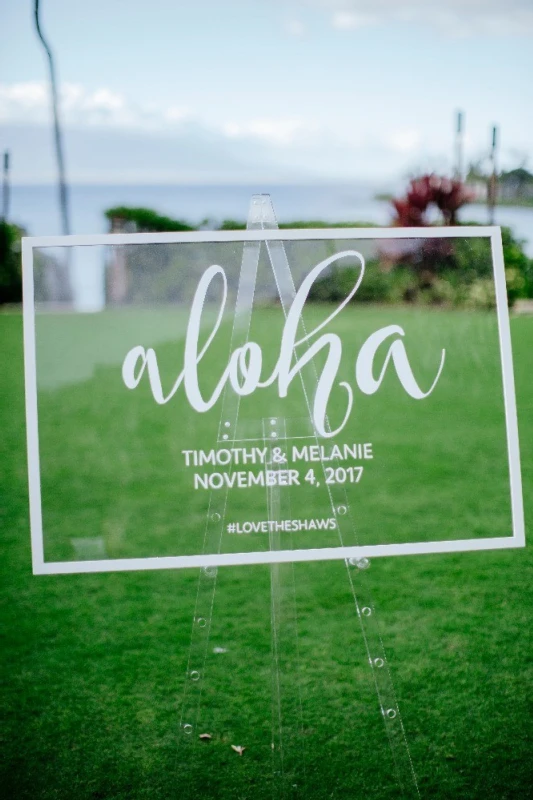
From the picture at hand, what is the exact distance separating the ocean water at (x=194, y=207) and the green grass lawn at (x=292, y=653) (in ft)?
A: 15.6

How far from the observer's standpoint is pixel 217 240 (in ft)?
6.01

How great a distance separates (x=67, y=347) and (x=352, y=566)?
0.87 metres

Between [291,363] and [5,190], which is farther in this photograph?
[5,190]

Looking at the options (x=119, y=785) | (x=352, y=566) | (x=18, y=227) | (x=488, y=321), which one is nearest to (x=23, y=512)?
(x=119, y=785)

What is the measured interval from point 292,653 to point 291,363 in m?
1.13

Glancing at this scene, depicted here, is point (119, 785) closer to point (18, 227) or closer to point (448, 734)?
point (448, 734)

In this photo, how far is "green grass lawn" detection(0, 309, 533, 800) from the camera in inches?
76.7

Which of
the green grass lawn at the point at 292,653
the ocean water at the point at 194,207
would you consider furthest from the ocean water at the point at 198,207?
the green grass lawn at the point at 292,653

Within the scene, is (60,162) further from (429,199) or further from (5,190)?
(429,199)

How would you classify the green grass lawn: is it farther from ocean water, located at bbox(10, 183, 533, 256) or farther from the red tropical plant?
the red tropical plant

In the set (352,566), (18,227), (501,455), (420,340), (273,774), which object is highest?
(18,227)

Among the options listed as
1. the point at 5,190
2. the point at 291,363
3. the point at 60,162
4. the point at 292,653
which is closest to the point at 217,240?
the point at 291,363

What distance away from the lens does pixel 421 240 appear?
1889mm

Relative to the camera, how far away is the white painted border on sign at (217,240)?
1.80 metres
